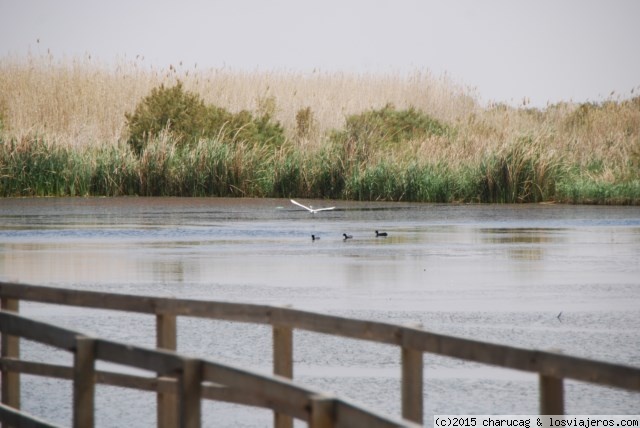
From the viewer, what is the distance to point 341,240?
26250 millimetres

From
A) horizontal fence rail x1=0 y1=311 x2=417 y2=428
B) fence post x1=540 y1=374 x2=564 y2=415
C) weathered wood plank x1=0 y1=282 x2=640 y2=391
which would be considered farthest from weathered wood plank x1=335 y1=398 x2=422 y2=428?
fence post x1=540 y1=374 x2=564 y2=415

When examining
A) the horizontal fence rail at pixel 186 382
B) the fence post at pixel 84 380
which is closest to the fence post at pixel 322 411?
the horizontal fence rail at pixel 186 382

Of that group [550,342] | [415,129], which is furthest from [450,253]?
[415,129]

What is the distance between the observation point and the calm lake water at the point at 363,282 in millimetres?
10562

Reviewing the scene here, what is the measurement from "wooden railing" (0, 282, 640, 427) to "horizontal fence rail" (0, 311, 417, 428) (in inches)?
3.8

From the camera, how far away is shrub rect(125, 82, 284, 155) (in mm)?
46531

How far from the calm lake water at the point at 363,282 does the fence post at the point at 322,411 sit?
4.33m

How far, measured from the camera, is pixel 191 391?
5.61 m

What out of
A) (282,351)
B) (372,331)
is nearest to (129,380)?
(282,351)

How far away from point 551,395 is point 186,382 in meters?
1.51

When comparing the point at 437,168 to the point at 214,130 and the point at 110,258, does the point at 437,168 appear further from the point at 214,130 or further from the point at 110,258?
the point at 110,258

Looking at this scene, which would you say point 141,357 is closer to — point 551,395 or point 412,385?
point 412,385

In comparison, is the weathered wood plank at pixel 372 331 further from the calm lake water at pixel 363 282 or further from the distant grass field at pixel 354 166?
the distant grass field at pixel 354 166

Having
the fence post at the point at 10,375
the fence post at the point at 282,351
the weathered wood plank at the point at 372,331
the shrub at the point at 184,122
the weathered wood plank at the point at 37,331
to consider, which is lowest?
the fence post at the point at 10,375
